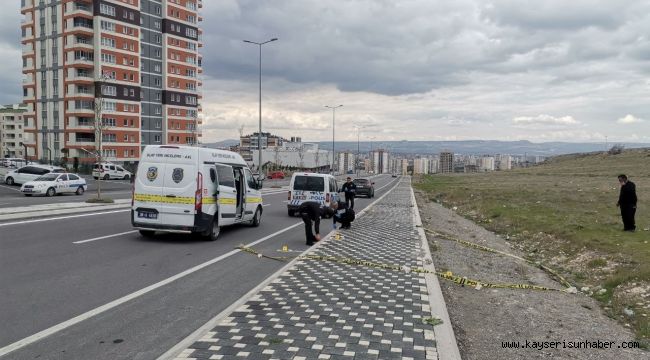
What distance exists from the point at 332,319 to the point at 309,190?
1458 centimetres

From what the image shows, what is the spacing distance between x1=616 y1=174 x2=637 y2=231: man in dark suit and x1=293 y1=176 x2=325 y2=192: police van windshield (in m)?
10.5

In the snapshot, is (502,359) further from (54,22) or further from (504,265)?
(54,22)

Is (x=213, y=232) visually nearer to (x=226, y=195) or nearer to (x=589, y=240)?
(x=226, y=195)

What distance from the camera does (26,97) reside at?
255ft

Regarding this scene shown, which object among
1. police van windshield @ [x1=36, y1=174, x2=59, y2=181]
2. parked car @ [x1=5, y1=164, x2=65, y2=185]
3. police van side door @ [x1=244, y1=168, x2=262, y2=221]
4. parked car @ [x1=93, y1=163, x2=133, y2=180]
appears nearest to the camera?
police van side door @ [x1=244, y1=168, x2=262, y2=221]

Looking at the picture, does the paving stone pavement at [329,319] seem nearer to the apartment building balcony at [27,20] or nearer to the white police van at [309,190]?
the white police van at [309,190]

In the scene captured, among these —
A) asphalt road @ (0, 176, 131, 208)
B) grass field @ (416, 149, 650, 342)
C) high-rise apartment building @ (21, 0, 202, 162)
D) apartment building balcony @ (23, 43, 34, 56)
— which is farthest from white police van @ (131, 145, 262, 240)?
apartment building balcony @ (23, 43, 34, 56)

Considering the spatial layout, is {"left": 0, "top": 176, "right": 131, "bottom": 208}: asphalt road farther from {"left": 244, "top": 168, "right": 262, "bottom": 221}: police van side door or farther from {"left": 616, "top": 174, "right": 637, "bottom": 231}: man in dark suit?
{"left": 616, "top": 174, "right": 637, "bottom": 231}: man in dark suit

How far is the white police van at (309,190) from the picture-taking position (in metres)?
20.5

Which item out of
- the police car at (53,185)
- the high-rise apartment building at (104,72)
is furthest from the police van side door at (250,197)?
the high-rise apartment building at (104,72)

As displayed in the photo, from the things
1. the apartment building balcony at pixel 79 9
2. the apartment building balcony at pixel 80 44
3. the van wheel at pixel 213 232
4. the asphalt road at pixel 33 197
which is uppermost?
the apartment building balcony at pixel 79 9

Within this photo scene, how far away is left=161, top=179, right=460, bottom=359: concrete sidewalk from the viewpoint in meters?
5.00

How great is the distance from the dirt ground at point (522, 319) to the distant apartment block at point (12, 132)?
14356cm

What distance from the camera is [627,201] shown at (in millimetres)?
14961
